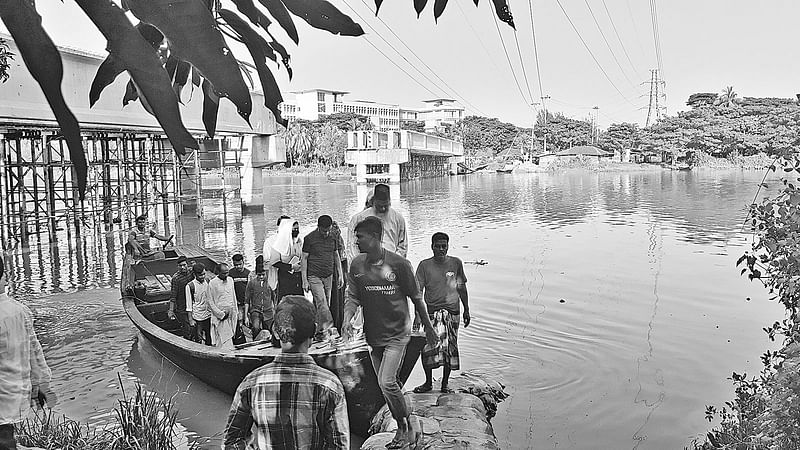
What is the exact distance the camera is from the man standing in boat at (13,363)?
4.59m

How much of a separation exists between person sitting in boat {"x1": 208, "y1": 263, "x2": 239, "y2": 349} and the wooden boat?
0.55 metres

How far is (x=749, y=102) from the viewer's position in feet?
302

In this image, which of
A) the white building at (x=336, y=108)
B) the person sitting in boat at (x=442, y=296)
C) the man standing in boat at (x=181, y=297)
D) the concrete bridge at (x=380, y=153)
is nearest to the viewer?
the person sitting in boat at (x=442, y=296)

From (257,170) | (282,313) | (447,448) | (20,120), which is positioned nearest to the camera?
(282,313)

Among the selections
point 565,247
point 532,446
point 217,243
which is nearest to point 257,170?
point 217,243

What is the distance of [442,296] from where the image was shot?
25.0ft

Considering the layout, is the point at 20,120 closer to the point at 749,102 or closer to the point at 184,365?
the point at 184,365

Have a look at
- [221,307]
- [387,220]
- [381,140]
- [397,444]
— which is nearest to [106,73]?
[397,444]

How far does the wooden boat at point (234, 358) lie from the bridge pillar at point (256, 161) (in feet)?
64.7

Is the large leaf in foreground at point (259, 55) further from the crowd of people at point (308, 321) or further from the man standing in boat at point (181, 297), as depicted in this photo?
the man standing in boat at point (181, 297)

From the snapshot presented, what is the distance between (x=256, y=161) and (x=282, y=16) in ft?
101

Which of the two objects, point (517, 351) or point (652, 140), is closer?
point (517, 351)

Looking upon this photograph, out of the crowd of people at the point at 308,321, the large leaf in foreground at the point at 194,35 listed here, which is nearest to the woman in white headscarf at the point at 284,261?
the crowd of people at the point at 308,321

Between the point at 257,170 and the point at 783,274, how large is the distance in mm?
28533
